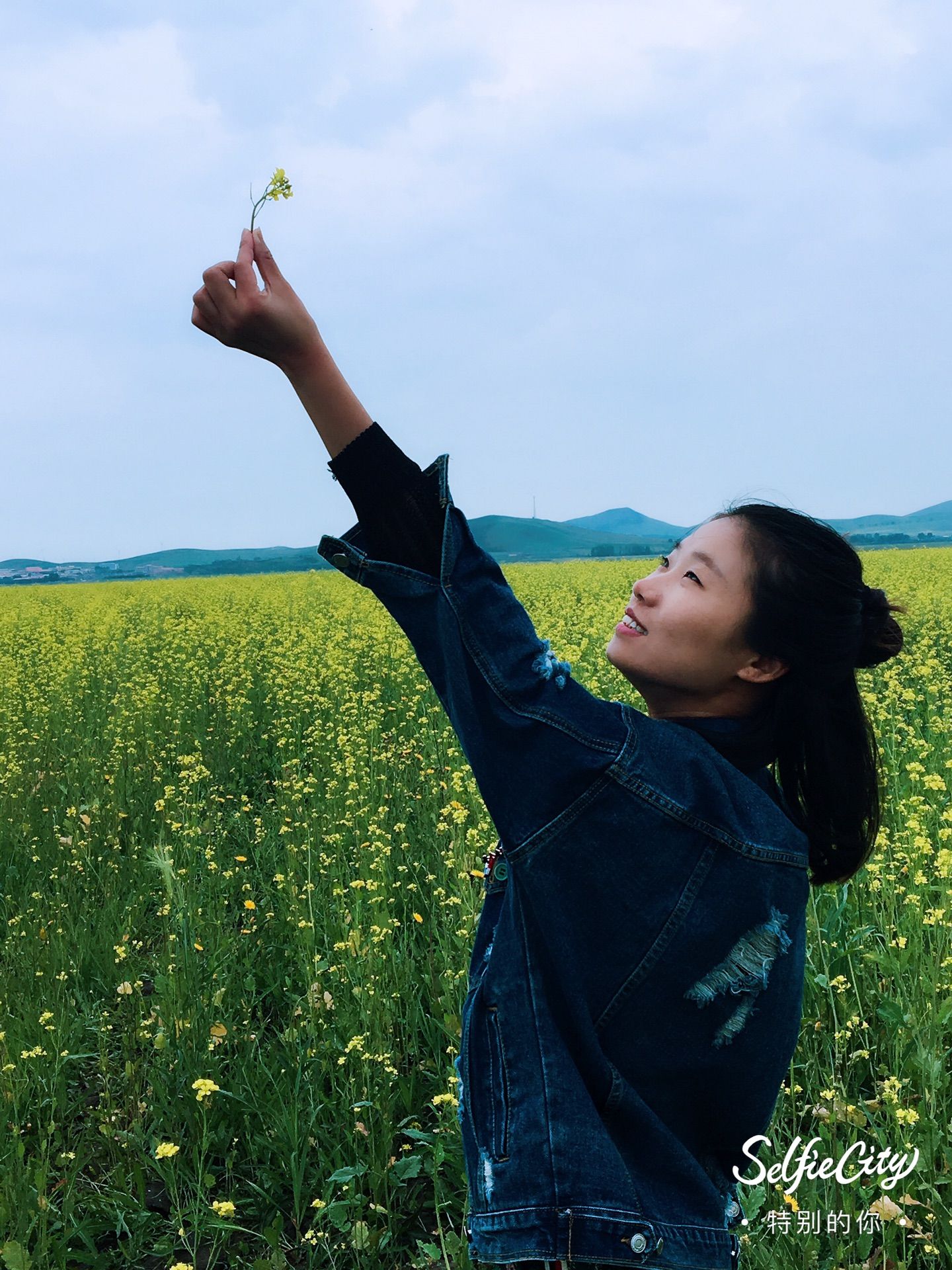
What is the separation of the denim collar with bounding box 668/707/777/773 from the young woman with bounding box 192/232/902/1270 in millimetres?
27

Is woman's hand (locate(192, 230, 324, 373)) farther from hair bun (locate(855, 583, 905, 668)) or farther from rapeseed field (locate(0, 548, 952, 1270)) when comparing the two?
rapeseed field (locate(0, 548, 952, 1270))

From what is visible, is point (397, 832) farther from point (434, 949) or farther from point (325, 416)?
point (325, 416)

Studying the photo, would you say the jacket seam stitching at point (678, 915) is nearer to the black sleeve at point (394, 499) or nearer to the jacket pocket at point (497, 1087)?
the jacket pocket at point (497, 1087)

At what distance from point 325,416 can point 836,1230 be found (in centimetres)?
186

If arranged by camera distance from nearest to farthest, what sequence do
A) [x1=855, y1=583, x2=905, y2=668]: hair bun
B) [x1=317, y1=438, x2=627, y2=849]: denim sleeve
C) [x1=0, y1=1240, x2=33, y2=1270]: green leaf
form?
[x1=317, y1=438, x2=627, y2=849]: denim sleeve → [x1=855, y1=583, x2=905, y2=668]: hair bun → [x1=0, y1=1240, x2=33, y2=1270]: green leaf

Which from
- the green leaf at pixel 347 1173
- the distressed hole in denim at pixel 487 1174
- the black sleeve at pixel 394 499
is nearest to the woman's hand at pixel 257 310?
the black sleeve at pixel 394 499

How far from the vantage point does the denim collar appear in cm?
123

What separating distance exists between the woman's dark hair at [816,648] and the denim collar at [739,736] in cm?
2

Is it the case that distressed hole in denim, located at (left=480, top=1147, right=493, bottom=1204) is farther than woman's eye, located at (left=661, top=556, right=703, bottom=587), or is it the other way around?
woman's eye, located at (left=661, top=556, right=703, bottom=587)

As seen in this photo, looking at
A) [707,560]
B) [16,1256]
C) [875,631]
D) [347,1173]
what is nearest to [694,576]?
[707,560]

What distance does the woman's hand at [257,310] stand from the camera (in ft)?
3.43

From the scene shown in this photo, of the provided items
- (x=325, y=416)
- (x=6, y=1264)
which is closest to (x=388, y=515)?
(x=325, y=416)

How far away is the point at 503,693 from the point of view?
3.33 ft

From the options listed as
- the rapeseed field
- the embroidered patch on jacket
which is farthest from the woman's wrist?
the rapeseed field
